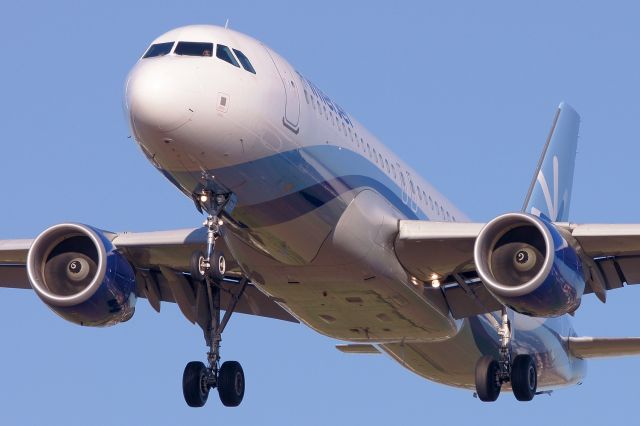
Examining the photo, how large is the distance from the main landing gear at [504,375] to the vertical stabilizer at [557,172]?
8.17 m

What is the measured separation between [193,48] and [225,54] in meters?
0.54

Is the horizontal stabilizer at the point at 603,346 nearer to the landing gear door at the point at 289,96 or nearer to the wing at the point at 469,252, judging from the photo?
the wing at the point at 469,252

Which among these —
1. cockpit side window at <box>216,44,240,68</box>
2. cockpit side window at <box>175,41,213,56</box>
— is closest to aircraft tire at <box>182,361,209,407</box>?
cockpit side window at <box>216,44,240,68</box>

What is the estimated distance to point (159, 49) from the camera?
81.7ft

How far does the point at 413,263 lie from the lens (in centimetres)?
2823

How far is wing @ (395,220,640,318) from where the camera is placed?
27.8 m

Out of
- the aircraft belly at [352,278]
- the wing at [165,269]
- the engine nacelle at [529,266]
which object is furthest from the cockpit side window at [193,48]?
the engine nacelle at [529,266]

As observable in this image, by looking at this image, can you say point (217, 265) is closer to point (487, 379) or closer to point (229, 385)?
point (229, 385)

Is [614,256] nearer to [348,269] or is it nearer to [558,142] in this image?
[348,269]

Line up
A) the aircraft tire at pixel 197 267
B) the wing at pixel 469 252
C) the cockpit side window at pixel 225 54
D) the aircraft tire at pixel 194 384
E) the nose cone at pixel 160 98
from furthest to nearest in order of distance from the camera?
the aircraft tire at pixel 194 384 < the wing at pixel 469 252 < the cockpit side window at pixel 225 54 < the aircraft tire at pixel 197 267 < the nose cone at pixel 160 98

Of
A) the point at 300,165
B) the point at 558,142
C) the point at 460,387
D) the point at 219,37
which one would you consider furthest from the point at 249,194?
the point at 558,142

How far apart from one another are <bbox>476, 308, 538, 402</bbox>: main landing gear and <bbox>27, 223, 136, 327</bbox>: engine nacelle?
7043mm

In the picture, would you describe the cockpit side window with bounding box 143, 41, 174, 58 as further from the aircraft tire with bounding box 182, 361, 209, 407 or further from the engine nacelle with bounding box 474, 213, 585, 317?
the aircraft tire with bounding box 182, 361, 209, 407

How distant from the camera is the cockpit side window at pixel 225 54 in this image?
24.9 m
